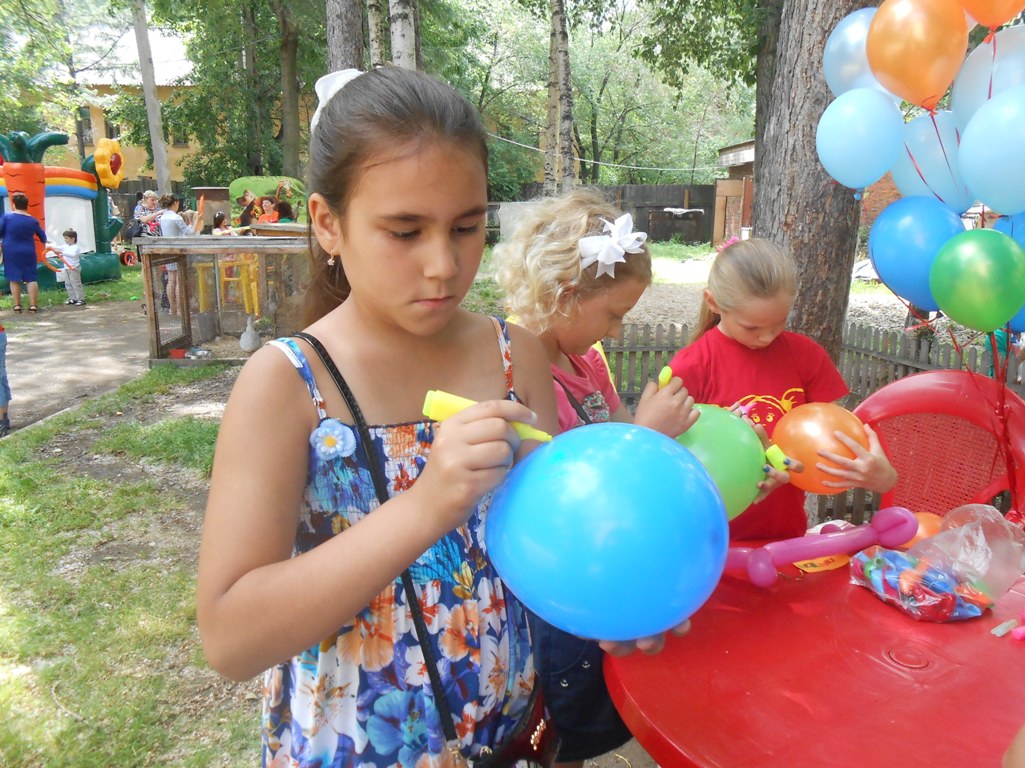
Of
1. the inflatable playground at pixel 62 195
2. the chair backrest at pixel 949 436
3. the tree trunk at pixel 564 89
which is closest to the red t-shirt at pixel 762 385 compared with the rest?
the chair backrest at pixel 949 436

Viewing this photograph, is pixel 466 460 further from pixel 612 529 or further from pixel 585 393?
pixel 585 393

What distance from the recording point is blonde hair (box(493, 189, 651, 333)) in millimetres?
2145

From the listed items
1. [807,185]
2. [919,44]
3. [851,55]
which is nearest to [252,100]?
[807,185]

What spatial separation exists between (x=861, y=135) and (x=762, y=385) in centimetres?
95

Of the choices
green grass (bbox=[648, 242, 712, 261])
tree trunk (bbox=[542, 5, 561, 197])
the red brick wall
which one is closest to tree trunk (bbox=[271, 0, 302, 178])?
tree trunk (bbox=[542, 5, 561, 197])

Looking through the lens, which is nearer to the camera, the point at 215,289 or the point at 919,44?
the point at 919,44

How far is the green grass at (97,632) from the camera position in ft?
8.84

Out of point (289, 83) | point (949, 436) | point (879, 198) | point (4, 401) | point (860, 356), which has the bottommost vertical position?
point (4, 401)

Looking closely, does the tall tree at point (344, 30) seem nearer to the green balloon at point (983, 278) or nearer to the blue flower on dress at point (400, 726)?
the green balloon at point (983, 278)

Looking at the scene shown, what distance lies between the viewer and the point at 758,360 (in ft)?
8.61

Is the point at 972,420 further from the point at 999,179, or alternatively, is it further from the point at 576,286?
the point at 576,286

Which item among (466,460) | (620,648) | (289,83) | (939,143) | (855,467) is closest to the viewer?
(466,460)

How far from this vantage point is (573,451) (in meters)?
1.01

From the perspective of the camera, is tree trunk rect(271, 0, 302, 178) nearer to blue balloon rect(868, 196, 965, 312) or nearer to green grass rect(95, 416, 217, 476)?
green grass rect(95, 416, 217, 476)
